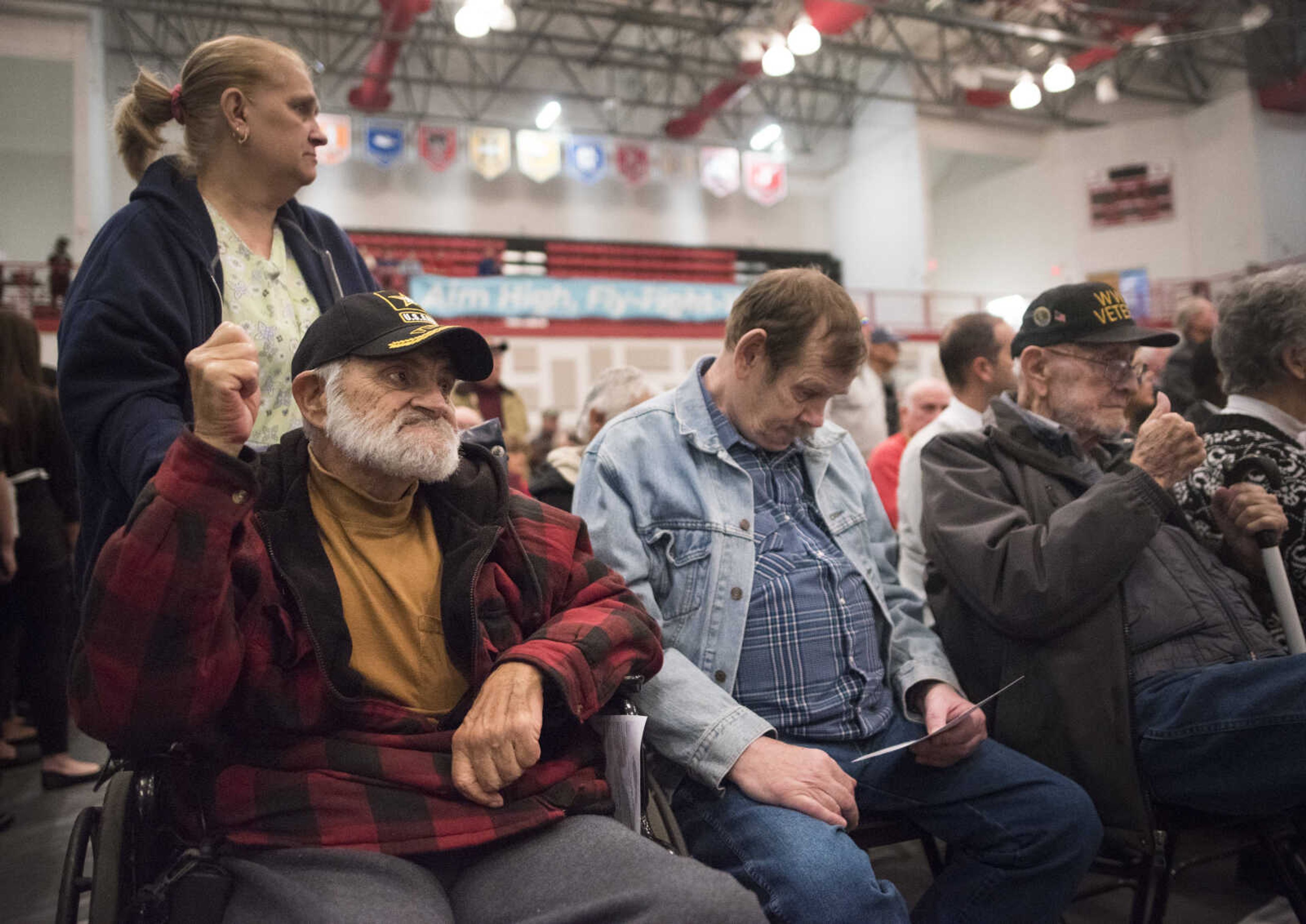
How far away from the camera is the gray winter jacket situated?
5.33 feet

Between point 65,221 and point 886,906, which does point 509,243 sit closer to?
point 65,221

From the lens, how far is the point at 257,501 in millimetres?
1241

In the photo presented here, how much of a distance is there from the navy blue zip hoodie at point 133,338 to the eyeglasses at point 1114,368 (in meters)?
1.68

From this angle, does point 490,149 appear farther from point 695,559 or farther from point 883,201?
point 695,559

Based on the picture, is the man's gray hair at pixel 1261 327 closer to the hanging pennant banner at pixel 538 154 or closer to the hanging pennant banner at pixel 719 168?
the hanging pennant banner at pixel 538 154

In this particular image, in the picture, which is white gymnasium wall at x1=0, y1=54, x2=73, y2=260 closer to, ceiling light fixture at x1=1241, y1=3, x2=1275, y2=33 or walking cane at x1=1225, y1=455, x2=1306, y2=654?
walking cane at x1=1225, y1=455, x2=1306, y2=654

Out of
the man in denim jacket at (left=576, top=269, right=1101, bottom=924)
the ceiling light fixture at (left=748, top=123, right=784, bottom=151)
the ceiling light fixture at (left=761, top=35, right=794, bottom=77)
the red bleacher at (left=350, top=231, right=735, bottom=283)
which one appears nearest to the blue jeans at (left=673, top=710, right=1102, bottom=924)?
the man in denim jacket at (left=576, top=269, right=1101, bottom=924)

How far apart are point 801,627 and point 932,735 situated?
0.27 metres

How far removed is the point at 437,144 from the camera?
14.5 metres

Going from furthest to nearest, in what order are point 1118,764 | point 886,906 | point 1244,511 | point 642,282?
1. point 642,282
2. point 1244,511
3. point 1118,764
4. point 886,906

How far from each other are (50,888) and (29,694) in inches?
40.8

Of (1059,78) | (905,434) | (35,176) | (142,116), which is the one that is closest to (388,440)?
(142,116)

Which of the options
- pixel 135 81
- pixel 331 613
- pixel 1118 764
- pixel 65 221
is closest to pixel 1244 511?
pixel 1118 764

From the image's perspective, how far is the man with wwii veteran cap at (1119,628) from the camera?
159 centimetres
